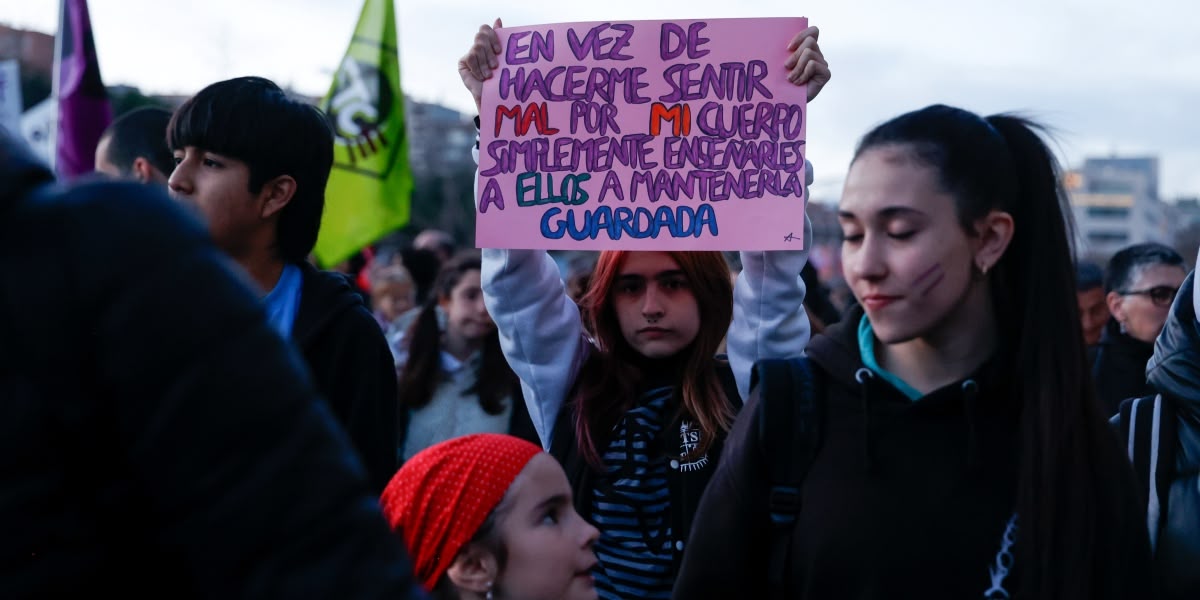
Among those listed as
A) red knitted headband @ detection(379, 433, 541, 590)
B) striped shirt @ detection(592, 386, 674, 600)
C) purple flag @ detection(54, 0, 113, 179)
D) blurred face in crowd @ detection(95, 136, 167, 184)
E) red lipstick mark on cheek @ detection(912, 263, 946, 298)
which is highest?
purple flag @ detection(54, 0, 113, 179)

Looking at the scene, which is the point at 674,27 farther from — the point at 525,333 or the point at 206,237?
the point at 206,237

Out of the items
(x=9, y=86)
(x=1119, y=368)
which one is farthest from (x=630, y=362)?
(x=9, y=86)

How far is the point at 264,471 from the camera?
1135 mm

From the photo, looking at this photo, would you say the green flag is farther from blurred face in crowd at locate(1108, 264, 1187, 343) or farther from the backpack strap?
the backpack strap

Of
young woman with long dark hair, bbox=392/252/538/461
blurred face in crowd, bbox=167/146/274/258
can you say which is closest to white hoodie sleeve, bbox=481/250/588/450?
blurred face in crowd, bbox=167/146/274/258

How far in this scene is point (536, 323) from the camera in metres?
3.22

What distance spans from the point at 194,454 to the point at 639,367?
7.48ft

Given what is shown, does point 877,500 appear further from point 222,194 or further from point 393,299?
point 393,299

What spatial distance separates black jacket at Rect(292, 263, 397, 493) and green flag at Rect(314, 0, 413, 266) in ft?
13.9

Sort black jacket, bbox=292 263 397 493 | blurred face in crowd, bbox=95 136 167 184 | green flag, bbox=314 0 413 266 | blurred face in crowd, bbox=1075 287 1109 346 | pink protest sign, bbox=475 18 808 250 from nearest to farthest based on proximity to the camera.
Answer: black jacket, bbox=292 263 397 493 → pink protest sign, bbox=475 18 808 250 → blurred face in crowd, bbox=95 136 167 184 → blurred face in crowd, bbox=1075 287 1109 346 → green flag, bbox=314 0 413 266

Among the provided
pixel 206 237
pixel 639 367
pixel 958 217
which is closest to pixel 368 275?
pixel 639 367

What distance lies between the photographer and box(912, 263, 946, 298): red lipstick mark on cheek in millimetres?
2146

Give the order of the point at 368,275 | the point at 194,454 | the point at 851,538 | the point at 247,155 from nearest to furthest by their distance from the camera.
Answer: the point at 194,454
the point at 851,538
the point at 247,155
the point at 368,275

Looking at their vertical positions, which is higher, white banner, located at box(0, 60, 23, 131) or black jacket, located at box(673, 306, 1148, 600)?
white banner, located at box(0, 60, 23, 131)
